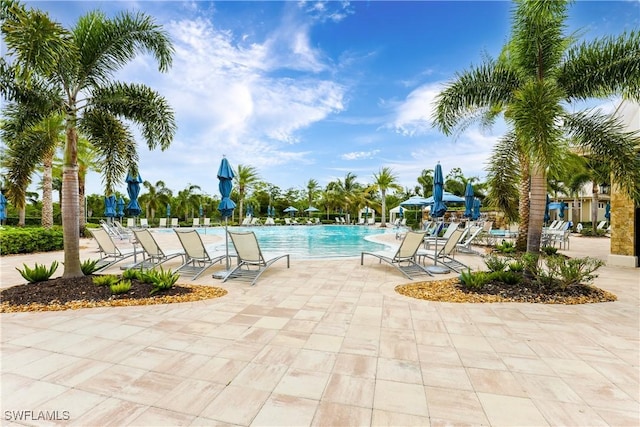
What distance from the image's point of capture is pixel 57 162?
1809cm

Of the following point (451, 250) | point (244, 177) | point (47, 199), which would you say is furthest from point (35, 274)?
point (244, 177)

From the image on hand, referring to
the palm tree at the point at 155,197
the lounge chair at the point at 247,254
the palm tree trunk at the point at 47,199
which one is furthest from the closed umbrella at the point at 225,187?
the palm tree at the point at 155,197

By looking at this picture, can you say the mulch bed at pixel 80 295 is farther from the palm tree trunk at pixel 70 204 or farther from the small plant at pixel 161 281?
the palm tree trunk at pixel 70 204

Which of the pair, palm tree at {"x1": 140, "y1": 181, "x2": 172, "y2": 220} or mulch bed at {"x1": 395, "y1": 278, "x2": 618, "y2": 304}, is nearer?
mulch bed at {"x1": 395, "y1": 278, "x2": 618, "y2": 304}

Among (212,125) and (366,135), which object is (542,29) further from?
(366,135)

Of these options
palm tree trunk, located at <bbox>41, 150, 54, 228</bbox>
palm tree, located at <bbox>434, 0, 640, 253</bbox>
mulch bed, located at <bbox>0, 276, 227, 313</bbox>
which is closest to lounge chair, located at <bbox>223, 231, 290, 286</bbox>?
mulch bed, located at <bbox>0, 276, 227, 313</bbox>

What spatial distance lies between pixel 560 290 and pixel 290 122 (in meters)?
21.1

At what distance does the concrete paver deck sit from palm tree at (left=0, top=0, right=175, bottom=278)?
2.64m

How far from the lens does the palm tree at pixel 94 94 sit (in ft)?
18.1

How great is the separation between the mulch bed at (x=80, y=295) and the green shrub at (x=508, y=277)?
502 centimetres

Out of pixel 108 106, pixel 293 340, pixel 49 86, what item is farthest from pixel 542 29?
pixel 49 86

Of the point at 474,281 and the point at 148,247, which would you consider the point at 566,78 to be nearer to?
the point at 474,281

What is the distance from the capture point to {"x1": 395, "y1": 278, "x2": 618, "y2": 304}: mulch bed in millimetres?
4941

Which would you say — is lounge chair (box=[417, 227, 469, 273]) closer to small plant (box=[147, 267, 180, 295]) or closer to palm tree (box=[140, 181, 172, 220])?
small plant (box=[147, 267, 180, 295])
